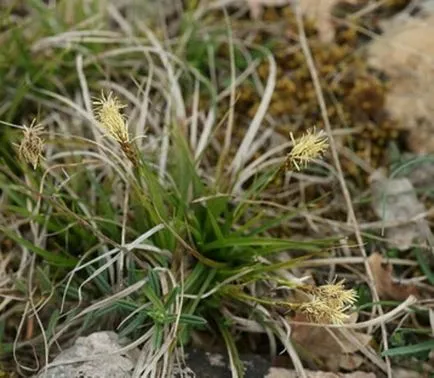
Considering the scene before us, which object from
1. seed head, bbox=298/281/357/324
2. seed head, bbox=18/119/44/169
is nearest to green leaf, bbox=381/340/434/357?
seed head, bbox=298/281/357/324

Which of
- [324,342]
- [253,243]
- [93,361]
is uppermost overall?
[253,243]

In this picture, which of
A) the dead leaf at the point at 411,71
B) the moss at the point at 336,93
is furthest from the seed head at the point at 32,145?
the dead leaf at the point at 411,71

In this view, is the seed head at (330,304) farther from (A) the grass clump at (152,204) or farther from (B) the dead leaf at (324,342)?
(B) the dead leaf at (324,342)

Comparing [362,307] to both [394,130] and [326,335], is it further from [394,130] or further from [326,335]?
[394,130]

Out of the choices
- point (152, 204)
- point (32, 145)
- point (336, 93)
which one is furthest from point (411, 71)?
point (32, 145)

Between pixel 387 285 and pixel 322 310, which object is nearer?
pixel 322 310

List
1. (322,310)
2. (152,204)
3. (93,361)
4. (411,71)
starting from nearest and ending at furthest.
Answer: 1. (322,310)
2. (93,361)
3. (152,204)
4. (411,71)

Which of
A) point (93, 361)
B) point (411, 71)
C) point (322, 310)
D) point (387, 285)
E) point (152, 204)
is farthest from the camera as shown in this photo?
point (411, 71)

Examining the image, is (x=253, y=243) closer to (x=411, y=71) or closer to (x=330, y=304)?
(x=330, y=304)
